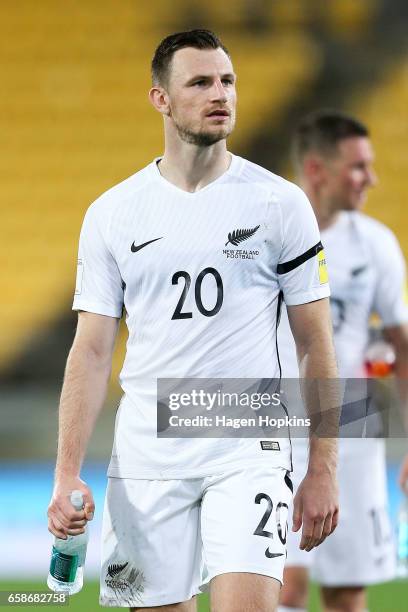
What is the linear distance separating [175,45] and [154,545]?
4.71ft

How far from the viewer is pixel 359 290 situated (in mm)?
5227

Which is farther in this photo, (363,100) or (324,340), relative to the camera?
(363,100)

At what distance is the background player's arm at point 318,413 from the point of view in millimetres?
3348

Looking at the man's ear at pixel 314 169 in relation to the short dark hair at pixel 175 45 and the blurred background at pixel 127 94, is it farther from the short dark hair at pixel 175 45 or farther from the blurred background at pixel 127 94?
the blurred background at pixel 127 94

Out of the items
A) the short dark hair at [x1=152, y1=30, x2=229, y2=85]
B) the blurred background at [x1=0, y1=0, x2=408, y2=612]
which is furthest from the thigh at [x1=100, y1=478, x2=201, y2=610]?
the blurred background at [x1=0, y1=0, x2=408, y2=612]

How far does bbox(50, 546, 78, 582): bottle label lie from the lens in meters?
3.71

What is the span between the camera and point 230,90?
3.57 meters

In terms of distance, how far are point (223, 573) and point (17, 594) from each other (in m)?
1.71

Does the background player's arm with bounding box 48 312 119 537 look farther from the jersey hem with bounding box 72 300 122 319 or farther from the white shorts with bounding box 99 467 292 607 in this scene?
the white shorts with bounding box 99 467 292 607

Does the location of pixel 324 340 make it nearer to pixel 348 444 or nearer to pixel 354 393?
pixel 354 393

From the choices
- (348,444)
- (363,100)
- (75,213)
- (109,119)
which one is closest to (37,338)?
(75,213)

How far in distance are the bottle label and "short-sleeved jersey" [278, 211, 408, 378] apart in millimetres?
1758

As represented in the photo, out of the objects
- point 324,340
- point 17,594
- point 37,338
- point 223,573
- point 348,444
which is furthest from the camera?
point 37,338

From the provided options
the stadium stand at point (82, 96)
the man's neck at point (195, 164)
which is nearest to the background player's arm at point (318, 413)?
the man's neck at point (195, 164)
